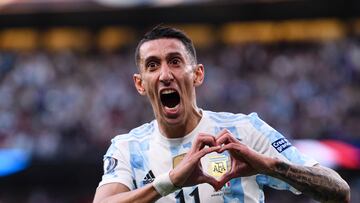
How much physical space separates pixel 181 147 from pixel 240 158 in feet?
2.91

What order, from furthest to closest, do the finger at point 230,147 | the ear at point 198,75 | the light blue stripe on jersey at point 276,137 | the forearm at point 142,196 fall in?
the ear at point 198,75 → the light blue stripe on jersey at point 276,137 → the forearm at point 142,196 → the finger at point 230,147

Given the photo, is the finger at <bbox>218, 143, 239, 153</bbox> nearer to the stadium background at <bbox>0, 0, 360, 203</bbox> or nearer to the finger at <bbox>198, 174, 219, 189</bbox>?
the finger at <bbox>198, 174, 219, 189</bbox>

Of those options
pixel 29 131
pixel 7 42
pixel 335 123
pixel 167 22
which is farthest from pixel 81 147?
pixel 7 42

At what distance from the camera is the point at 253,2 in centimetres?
2912

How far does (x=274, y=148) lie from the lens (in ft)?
15.0

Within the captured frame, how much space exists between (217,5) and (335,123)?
39.3ft

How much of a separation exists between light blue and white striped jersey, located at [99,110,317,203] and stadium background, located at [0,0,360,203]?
1276 cm

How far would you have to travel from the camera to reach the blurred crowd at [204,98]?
18675 mm

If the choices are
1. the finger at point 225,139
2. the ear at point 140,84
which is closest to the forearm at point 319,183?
the finger at point 225,139

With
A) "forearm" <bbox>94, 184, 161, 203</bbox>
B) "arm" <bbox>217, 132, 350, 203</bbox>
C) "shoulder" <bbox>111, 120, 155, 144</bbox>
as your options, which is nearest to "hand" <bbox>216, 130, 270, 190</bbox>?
"arm" <bbox>217, 132, 350, 203</bbox>

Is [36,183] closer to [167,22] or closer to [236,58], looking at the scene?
[236,58]

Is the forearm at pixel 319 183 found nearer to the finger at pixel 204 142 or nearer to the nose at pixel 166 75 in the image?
the finger at pixel 204 142

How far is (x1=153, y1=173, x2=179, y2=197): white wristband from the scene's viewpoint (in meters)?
4.03

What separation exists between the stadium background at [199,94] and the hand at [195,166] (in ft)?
44.5
